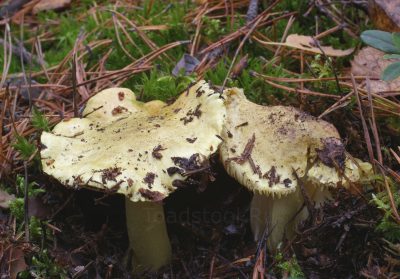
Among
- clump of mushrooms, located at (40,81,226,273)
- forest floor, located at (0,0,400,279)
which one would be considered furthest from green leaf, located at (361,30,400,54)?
clump of mushrooms, located at (40,81,226,273)

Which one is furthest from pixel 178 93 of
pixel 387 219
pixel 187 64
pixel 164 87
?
pixel 387 219

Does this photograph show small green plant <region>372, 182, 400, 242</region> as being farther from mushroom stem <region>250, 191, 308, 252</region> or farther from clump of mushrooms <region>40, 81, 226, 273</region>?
clump of mushrooms <region>40, 81, 226, 273</region>

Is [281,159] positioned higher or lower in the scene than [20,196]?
higher

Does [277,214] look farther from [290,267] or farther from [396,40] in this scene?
[396,40]

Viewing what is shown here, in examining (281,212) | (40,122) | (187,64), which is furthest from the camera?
(187,64)

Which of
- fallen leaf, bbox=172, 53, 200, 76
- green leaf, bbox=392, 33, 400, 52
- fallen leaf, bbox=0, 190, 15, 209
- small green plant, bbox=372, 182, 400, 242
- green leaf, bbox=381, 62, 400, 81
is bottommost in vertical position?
fallen leaf, bbox=0, 190, 15, 209

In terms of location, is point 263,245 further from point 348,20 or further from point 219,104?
point 348,20

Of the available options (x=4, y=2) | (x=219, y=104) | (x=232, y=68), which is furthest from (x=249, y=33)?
(x=4, y=2)
